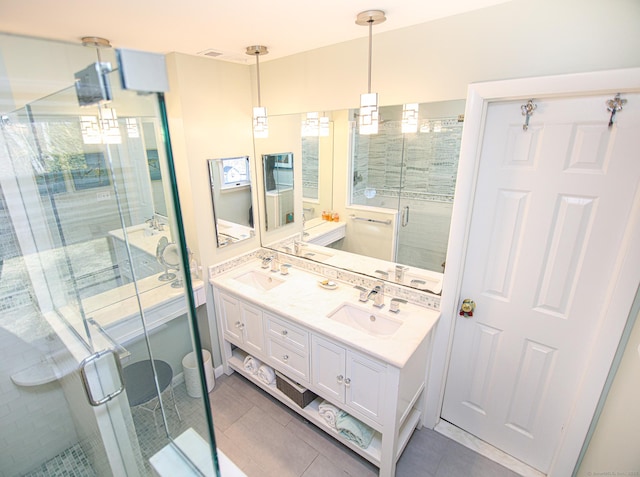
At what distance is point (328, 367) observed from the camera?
1916 mm

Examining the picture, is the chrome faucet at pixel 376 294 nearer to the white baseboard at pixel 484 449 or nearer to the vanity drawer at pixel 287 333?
the vanity drawer at pixel 287 333

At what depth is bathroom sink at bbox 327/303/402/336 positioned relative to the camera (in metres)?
1.97

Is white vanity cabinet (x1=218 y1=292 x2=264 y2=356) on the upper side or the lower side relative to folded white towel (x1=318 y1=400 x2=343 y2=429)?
upper

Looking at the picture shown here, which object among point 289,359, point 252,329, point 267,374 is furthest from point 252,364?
point 289,359

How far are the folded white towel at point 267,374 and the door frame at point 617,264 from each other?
1.21 m

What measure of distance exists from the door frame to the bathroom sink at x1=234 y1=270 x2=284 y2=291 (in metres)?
1.34

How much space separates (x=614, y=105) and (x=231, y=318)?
2.64 m

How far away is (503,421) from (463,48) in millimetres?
2248

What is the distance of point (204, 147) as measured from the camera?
90.3 inches

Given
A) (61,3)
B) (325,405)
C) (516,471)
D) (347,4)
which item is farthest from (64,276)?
(516,471)

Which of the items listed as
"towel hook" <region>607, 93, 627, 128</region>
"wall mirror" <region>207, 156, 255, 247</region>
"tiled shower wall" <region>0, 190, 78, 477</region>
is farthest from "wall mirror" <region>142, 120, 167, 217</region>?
"towel hook" <region>607, 93, 627, 128</region>

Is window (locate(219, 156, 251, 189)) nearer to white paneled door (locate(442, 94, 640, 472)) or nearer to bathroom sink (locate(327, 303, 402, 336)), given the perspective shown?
bathroom sink (locate(327, 303, 402, 336))

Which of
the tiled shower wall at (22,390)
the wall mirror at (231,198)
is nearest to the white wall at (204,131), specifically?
the wall mirror at (231,198)

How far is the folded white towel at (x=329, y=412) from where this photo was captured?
6.62 feet
